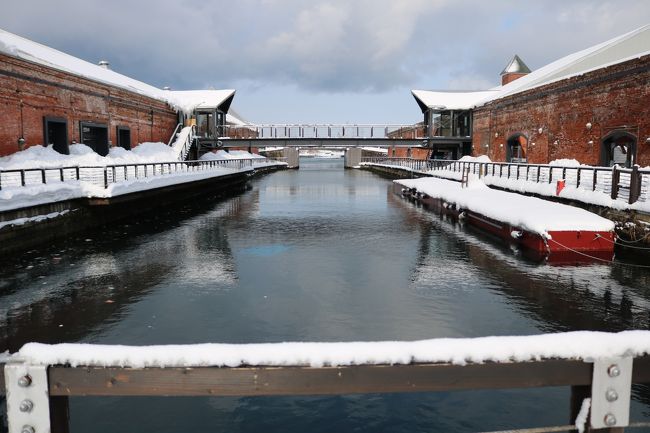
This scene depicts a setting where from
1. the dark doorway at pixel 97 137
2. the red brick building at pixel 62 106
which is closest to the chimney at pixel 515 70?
the red brick building at pixel 62 106

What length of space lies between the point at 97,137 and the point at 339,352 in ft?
133

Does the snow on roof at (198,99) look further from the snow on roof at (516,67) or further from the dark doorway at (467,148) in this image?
the snow on roof at (516,67)

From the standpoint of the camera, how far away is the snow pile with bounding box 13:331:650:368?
2.52 metres

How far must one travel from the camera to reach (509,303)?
9711 millimetres

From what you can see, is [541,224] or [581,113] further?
[581,113]

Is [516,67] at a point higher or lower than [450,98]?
higher

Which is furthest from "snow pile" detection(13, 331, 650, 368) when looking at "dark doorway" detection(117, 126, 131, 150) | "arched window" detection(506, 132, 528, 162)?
"dark doorway" detection(117, 126, 131, 150)

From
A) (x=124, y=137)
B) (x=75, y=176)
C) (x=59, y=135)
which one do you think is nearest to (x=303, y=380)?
(x=75, y=176)

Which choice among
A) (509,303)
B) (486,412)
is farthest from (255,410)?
(509,303)

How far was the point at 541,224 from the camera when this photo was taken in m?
14.3

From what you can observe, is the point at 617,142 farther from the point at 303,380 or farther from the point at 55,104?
the point at 55,104

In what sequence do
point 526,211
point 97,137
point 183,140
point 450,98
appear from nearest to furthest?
point 526,211 < point 97,137 < point 183,140 < point 450,98

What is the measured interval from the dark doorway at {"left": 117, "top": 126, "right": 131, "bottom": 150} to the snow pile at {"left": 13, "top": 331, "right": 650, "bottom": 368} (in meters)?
41.8

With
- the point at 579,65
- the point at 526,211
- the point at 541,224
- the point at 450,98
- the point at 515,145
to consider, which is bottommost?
the point at 541,224
